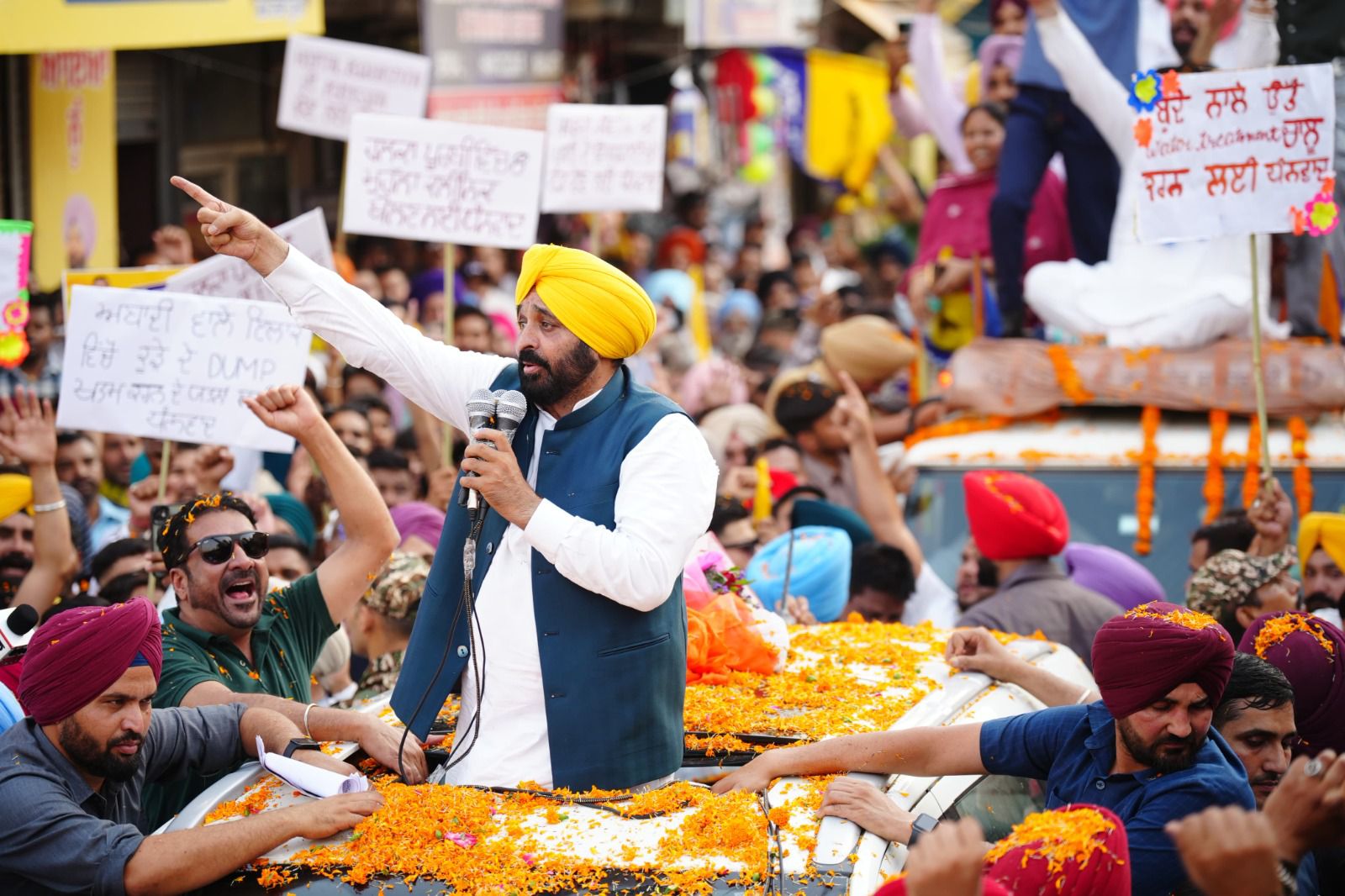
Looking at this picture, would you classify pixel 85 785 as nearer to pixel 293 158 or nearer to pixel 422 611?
pixel 422 611

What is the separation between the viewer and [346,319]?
4.59 meters

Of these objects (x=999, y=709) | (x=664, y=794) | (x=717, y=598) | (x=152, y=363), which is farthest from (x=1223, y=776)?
(x=152, y=363)

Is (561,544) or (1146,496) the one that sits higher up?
(561,544)

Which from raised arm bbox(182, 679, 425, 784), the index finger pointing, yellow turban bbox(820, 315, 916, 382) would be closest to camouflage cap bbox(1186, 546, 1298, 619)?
raised arm bbox(182, 679, 425, 784)

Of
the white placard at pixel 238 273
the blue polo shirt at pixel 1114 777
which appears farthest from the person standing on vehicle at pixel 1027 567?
the white placard at pixel 238 273

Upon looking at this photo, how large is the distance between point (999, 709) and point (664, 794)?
1326 mm

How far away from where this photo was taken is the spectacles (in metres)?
5.40

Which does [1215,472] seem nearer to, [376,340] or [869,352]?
[869,352]

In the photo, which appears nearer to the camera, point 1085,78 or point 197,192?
point 197,192

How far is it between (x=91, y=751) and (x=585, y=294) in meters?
1.71

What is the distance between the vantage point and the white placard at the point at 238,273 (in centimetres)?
816

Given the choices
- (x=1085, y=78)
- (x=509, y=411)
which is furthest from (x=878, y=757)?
(x=1085, y=78)

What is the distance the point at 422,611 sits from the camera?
14.8ft

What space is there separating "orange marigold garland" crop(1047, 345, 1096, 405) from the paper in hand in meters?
5.09
